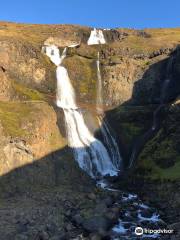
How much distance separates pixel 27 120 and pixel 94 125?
2390cm

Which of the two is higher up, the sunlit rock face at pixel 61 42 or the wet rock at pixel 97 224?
the sunlit rock face at pixel 61 42

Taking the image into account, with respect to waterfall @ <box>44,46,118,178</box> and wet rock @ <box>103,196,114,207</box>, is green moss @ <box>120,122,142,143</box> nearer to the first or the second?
waterfall @ <box>44,46,118,178</box>

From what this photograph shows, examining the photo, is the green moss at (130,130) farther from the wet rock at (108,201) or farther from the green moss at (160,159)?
the wet rock at (108,201)

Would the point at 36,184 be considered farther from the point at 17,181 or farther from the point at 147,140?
the point at 147,140

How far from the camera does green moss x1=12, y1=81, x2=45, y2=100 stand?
324ft

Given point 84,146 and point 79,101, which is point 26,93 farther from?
point 84,146

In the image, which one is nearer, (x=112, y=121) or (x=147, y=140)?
(x=147, y=140)

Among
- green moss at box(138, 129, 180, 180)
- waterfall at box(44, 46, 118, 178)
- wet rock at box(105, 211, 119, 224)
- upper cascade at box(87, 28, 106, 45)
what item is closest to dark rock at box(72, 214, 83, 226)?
wet rock at box(105, 211, 119, 224)

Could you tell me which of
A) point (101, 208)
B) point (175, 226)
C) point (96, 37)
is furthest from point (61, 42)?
point (175, 226)

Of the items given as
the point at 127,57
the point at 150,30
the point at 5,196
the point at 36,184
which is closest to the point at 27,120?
the point at 36,184

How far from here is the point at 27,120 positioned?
253 ft

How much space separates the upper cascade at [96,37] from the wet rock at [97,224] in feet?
289

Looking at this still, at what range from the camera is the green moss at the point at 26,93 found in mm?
98625

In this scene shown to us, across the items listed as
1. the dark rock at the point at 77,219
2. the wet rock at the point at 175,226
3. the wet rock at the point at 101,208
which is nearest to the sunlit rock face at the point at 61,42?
the wet rock at the point at 101,208
